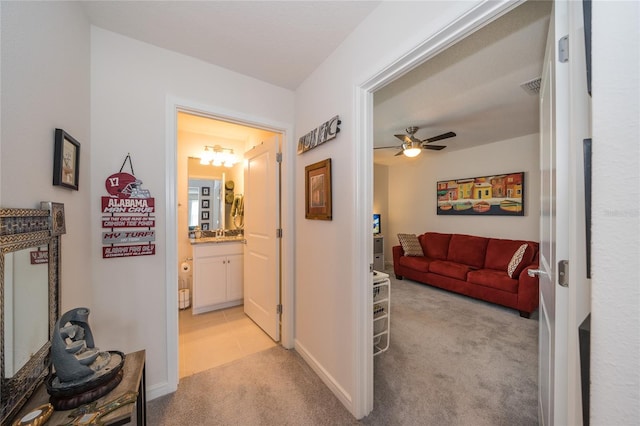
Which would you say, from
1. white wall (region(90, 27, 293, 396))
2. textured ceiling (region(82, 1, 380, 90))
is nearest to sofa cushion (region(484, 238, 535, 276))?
textured ceiling (region(82, 1, 380, 90))

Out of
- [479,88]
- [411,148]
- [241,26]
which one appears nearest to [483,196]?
[411,148]

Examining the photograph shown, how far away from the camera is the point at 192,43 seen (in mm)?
1688

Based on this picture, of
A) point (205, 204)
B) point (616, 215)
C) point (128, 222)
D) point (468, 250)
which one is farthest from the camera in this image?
point (468, 250)

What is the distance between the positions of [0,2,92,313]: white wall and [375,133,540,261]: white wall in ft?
16.3

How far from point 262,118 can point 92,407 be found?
2.01 meters

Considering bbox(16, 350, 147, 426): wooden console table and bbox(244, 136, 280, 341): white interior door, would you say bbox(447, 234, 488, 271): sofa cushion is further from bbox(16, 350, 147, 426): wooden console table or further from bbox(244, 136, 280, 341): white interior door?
bbox(16, 350, 147, 426): wooden console table

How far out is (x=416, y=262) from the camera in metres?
4.23

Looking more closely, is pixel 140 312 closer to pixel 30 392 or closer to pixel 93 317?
pixel 93 317

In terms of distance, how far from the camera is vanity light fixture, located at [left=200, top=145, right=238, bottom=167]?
341cm

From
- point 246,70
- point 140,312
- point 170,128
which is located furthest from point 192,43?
point 140,312

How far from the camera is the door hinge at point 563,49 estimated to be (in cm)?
77

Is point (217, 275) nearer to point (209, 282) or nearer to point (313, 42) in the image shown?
point (209, 282)

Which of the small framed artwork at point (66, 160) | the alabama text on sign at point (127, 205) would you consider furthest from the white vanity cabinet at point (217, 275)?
the small framed artwork at point (66, 160)

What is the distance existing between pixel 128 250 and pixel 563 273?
87.4 inches
